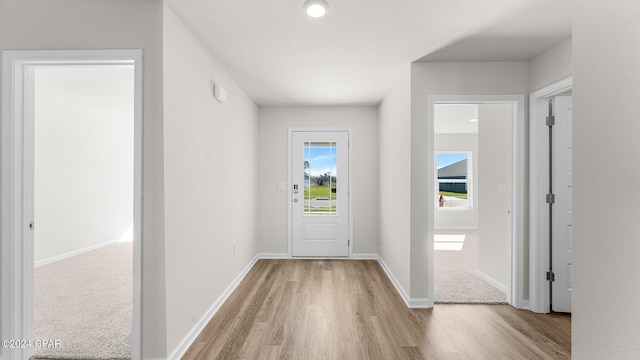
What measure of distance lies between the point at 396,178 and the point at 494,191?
125 centimetres

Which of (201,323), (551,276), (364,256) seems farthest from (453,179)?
(201,323)

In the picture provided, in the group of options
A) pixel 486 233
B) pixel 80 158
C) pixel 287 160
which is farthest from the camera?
pixel 80 158

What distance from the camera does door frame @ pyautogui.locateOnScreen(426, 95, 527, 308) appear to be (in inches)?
120

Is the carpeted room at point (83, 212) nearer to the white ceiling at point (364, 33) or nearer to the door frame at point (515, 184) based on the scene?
the white ceiling at point (364, 33)

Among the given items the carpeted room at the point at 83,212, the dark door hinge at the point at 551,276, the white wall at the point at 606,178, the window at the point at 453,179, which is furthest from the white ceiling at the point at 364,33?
the window at the point at 453,179

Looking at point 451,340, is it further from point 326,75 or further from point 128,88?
point 128,88

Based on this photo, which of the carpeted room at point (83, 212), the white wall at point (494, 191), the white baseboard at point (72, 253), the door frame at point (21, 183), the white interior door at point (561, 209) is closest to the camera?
the door frame at point (21, 183)

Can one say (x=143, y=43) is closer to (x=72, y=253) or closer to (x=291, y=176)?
(x=291, y=176)

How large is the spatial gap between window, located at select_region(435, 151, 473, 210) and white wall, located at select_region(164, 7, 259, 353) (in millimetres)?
6031

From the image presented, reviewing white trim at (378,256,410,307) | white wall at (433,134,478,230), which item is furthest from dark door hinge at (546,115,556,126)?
white wall at (433,134,478,230)

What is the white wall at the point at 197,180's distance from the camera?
211 cm

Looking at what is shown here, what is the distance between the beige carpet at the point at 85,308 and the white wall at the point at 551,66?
4197 millimetres

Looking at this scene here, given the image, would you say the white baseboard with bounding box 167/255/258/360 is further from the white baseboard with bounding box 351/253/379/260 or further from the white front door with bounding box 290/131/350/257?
the white baseboard with bounding box 351/253/379/260

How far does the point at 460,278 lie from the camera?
12.9 ft
